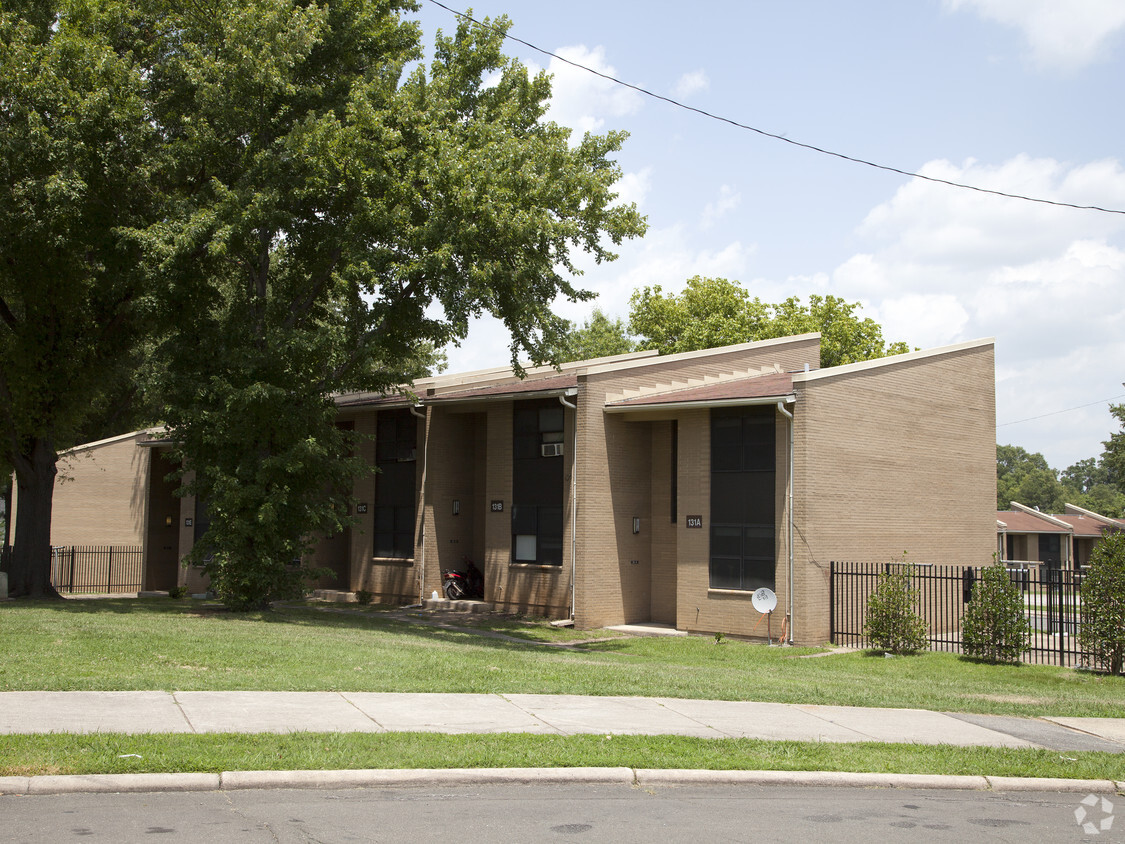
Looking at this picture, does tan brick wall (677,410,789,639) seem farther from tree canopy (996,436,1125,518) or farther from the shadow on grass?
tree canopy (996,436,1125,518)

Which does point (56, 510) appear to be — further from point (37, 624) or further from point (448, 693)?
point (448, 693)

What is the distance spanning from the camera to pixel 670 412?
25094 millimetres

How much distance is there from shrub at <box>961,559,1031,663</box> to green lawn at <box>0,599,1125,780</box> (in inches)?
22.3

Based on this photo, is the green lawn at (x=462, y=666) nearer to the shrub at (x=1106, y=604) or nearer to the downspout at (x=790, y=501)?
the shrub at (x=1106, y=604)

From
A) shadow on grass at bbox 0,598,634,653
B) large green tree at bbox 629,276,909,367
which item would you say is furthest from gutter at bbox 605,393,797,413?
large green tree at bbox 629,276,909,367

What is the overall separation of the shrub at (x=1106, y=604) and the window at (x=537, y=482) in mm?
12597

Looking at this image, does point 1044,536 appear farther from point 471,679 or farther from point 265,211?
point 471,679

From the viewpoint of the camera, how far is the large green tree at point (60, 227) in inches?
810

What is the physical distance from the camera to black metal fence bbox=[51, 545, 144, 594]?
4053cm

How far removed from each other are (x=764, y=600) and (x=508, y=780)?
559 inches

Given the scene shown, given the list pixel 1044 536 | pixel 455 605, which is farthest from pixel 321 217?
pixel 1044 536

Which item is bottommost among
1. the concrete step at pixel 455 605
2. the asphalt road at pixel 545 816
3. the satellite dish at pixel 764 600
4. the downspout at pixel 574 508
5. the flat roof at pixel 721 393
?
the concrete step at pixel 455 605

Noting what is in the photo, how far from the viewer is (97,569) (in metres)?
41.4

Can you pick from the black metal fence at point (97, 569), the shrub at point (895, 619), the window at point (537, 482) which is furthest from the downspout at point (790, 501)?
the black metal fence at point (97, 569)
